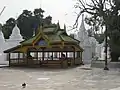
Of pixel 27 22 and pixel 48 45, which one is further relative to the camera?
pixel 27 22

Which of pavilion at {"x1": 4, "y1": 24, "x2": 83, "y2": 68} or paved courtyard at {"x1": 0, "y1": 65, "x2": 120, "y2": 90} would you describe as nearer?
paved courtyard at {"x1": 0, "y1": 65, "x2": 120, "y2": 90}

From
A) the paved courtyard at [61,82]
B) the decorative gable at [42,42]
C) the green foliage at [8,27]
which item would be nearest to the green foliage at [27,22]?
the green foliage at [8,27]

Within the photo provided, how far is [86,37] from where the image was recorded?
3819cm

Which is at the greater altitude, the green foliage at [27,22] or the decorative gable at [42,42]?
the green foliage at [27,22]

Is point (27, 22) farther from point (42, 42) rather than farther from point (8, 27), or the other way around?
point (42, 42)

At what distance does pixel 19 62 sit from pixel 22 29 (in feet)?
127

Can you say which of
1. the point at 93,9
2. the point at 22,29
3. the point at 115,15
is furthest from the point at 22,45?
the point at 22,29

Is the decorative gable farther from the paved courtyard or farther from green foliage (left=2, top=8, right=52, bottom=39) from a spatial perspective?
green foliage (left=2, top=8, right=52, bottom=39)

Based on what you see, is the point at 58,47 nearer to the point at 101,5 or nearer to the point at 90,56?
the point at 101,5

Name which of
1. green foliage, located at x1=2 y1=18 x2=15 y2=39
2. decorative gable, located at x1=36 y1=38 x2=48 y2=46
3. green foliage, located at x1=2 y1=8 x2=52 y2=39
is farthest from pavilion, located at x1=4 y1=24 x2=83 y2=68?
green foliage, located at x1=2 y1=8 x2=52 y2=39

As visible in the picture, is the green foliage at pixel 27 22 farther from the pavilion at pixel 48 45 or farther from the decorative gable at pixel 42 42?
the decorative gable at pixel 42 42

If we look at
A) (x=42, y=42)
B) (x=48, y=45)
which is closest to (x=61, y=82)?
(x=48, y=45)

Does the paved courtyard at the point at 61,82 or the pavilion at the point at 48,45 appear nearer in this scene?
the paved courtyard at the point at 61,82

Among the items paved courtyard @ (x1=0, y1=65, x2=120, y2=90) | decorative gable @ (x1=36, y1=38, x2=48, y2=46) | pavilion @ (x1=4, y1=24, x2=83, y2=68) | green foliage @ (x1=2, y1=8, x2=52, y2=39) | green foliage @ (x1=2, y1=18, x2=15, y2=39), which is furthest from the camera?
green foliage @ (x1=2, y1=8, x2=52, y2=39)
